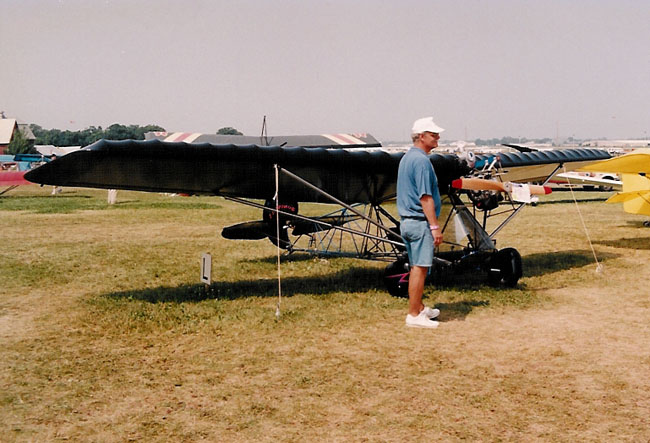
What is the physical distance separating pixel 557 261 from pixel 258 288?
Answer: 602cm

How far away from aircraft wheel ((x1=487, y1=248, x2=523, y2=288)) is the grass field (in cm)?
20

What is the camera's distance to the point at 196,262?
1121 cm

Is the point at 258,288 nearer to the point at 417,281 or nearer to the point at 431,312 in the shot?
the point at 431,312

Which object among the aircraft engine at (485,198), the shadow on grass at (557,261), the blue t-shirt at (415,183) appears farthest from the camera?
the shadow on grass at (557,261)

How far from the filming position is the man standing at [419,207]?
21.1 feet

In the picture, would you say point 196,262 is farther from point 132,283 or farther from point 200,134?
point 200,134

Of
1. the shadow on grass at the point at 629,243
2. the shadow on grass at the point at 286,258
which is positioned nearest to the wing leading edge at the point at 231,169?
the shadow on grass at the point at 286,258

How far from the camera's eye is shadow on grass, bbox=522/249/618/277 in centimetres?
1030

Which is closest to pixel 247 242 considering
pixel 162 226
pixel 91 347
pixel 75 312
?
pixel 162 226

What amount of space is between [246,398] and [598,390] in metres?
2.93

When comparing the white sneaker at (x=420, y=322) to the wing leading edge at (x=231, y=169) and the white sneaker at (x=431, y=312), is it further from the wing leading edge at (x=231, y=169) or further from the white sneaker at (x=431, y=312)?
the wing leading edge at (x=231, y=169)

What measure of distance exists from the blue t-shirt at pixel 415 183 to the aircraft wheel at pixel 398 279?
5.18ft

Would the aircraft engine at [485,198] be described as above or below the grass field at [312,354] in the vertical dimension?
above

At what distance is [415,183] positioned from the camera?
655 cm
